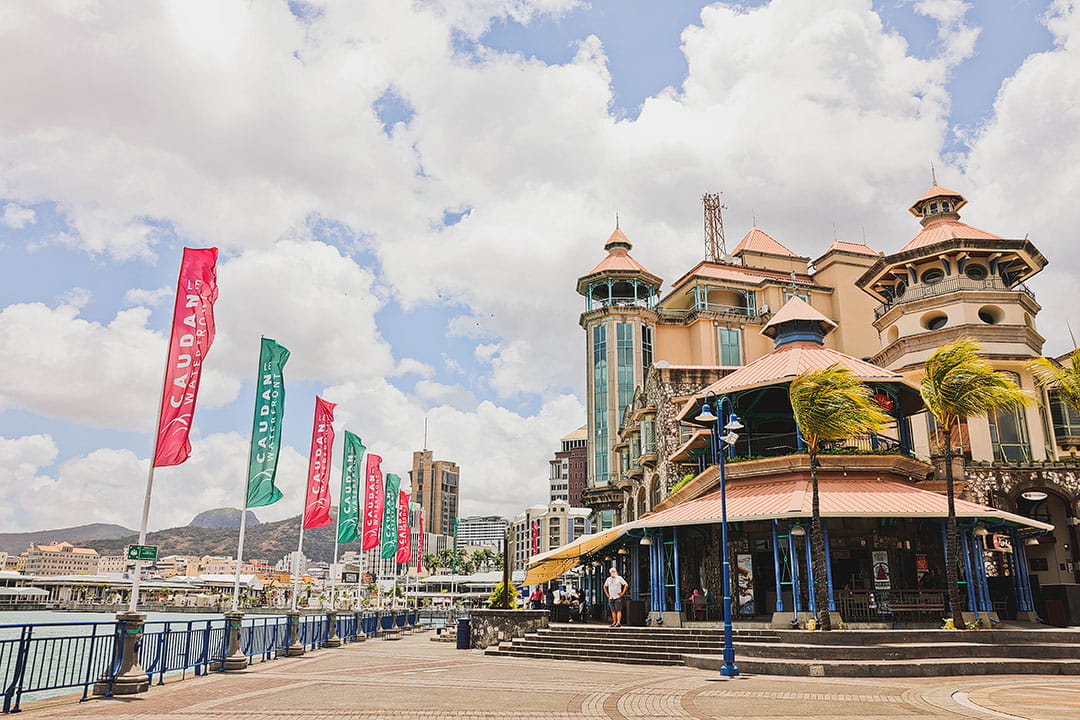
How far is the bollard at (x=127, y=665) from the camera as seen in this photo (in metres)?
12.8

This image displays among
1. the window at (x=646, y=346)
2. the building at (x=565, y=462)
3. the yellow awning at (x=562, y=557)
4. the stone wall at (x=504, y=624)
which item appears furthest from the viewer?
the building at (x=565, y=462)

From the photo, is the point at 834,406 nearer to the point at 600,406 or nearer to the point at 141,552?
the point at 141,552

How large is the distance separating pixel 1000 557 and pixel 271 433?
88.6 ft

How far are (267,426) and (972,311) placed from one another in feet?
99.9

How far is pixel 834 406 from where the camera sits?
20.6 m

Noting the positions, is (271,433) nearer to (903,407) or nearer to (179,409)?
(179,409)

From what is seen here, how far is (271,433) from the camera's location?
798 inches

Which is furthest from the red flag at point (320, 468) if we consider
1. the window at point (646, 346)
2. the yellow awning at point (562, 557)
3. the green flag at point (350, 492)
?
the window at point (646, 346)

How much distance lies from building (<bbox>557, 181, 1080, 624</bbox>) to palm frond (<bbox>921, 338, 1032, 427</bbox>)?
286 cm

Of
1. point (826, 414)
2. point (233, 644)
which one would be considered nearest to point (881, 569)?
point (826, 414)

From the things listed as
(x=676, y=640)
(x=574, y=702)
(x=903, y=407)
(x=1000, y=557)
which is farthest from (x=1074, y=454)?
(x=574, y=702)

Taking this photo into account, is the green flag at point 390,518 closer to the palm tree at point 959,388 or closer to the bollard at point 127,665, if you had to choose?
the bollard at point 127,665

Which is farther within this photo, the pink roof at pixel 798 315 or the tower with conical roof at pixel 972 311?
the tower with conical roof at pixel 972 311

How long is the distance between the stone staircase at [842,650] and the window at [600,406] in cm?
3109
